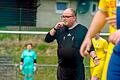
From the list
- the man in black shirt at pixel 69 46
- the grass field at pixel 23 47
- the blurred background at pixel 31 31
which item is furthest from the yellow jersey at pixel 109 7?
the grass field at pixel 23 47

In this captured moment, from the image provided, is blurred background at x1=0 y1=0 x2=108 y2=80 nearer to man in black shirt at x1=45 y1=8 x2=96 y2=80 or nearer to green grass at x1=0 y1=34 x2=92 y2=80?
green grass at x1=0 y1=34 x2=92 y2=80

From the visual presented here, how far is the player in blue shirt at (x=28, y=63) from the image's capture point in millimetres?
12820

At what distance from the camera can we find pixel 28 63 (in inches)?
509

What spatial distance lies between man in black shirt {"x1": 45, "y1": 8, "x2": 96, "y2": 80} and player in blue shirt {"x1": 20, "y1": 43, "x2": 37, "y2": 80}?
4.36 metres

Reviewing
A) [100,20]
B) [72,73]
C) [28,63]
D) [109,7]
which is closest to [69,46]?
[72,73]

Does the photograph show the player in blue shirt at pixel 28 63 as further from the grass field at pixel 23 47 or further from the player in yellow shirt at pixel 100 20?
the player in yellow shirt at pixel 100 20

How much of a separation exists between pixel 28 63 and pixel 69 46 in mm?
4884

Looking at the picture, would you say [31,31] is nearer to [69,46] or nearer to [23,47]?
[23,47]

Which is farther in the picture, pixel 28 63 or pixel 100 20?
pixel 28 63

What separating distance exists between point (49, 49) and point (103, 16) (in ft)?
46.3

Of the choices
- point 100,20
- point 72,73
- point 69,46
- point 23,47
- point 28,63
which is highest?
point 100,20

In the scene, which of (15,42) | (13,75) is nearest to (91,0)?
(15,42)

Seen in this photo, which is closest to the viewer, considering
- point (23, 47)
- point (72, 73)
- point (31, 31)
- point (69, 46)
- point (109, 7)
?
point (109, 7)

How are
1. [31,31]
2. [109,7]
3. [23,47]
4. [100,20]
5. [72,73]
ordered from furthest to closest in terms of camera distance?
[31,31], [23,47], [72,73], [109,7], [100,20]
